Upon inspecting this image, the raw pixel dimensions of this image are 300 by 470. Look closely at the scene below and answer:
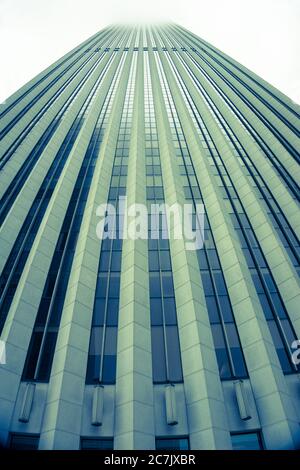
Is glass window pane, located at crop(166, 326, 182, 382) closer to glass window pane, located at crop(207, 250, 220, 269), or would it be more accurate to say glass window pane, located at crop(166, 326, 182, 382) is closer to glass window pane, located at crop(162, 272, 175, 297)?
glass window pane, located at crop(162, 272, 175, 297)

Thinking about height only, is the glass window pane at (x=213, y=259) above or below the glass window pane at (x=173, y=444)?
above

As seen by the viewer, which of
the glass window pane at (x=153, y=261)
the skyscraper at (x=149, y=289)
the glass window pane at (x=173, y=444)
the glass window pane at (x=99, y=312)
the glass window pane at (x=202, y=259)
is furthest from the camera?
the glass window pane at (x=202, y=259)

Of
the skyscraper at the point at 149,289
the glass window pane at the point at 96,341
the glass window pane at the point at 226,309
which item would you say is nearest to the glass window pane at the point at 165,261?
the skyscraper at the point at 149,289

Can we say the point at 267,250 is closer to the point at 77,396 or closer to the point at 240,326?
the point at 240,326

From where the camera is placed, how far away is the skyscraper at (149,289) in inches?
517

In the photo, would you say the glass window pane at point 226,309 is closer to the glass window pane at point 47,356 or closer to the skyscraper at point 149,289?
the skyscraper at point 149,289

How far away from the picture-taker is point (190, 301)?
16.7 m

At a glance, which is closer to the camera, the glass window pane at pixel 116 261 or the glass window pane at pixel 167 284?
the glass window pane at pixel 167 284
